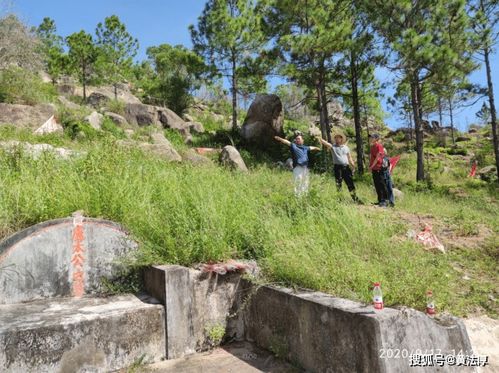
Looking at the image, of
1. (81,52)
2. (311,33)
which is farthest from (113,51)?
→ (311,33)

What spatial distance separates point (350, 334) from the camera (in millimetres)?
2877

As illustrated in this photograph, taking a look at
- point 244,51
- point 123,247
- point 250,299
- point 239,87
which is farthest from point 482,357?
point 239,87

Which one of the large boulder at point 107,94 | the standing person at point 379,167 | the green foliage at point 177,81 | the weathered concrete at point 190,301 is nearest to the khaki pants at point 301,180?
the standing person at point 379,167

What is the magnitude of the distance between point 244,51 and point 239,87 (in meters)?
2.48

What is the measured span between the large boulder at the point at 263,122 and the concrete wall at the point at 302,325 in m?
15.7

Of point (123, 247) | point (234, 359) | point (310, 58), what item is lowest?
point (234, 359)

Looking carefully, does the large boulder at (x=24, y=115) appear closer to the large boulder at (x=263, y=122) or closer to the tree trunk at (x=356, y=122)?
the large boulder at (x=263, y=122)

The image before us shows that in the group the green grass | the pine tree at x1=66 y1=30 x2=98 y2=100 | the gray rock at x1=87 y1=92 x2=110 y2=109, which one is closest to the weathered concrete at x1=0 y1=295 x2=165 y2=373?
the green grass

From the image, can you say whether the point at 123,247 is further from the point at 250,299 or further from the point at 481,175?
the point at 481,175

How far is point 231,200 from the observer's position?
5055 millimetres

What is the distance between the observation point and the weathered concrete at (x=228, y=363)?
337 centimetres

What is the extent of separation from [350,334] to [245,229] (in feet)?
6.14

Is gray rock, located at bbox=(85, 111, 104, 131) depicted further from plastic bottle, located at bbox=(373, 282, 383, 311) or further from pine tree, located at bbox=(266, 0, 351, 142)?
plastic bottle, located at bbox=(373, 282, 383, 311)

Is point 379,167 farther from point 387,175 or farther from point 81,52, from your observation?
point 81,52
